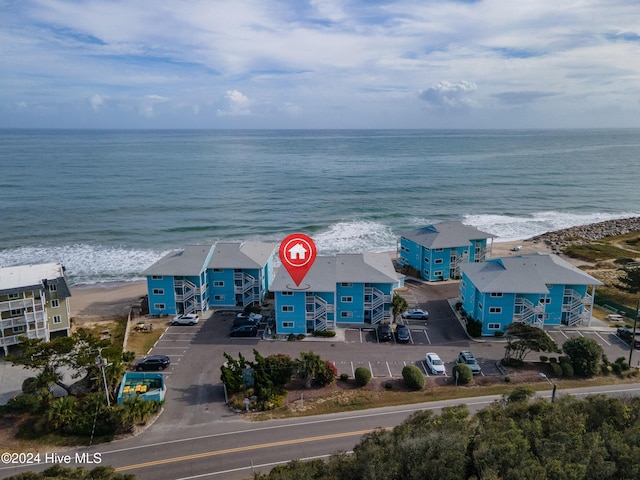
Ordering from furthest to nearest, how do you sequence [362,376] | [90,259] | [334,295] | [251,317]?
[90,259], [251,317], [334,295], [362,376]

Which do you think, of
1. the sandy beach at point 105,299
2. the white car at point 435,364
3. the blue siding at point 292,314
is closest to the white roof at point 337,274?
the blue siding at point 292,314

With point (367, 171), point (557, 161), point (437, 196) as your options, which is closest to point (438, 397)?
point (437, 196)

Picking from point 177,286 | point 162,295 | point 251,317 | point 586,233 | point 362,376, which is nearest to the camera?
point 362,376

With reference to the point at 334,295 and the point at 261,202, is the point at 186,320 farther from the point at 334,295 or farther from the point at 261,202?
the point at 261,202

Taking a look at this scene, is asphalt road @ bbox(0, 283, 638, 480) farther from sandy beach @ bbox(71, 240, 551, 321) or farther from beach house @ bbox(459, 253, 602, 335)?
sandy beach @ bbox(71, 240, 551, 321)

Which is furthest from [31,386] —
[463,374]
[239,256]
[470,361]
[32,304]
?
[470,361]

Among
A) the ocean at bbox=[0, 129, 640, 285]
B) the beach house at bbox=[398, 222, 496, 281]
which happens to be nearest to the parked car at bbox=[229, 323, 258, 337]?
the beach house at bbox=[398, 222, 496, 281]

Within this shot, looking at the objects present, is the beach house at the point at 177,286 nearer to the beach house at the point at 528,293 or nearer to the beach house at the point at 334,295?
the beach house at the point at 334,295
